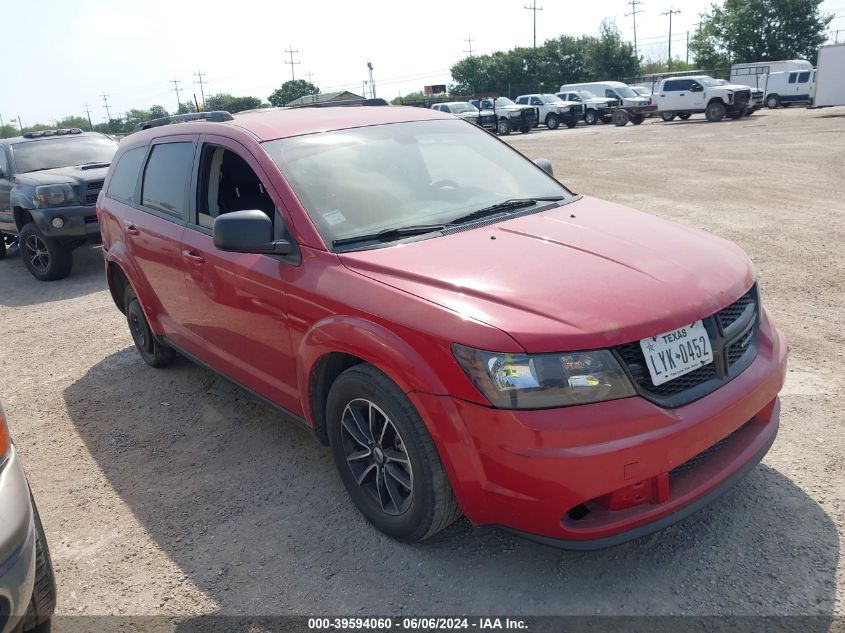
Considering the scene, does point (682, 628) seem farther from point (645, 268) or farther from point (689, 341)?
point (645, 268)

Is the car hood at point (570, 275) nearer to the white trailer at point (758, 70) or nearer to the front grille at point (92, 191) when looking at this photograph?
the front grille at point (92, 191)

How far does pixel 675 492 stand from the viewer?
8.19 ft

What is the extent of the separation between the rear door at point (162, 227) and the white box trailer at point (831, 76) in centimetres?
2999

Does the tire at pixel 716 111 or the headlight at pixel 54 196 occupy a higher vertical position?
the headlight at pixel 54 196

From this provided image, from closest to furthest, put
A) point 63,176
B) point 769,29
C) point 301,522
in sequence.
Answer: point 301,522 < point 63,176 < point 769,29

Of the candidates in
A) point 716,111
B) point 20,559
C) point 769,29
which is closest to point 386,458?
point 20,559

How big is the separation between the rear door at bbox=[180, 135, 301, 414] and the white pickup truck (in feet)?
95.7

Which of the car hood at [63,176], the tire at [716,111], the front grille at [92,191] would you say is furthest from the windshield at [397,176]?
the tire at [716,111]

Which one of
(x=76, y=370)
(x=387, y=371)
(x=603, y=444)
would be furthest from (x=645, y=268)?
(x=76, y=370)

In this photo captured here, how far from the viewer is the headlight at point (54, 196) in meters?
Answer: 8.43

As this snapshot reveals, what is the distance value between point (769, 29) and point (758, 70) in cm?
2504

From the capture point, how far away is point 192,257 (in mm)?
3951

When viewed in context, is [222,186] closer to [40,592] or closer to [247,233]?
[247,233]

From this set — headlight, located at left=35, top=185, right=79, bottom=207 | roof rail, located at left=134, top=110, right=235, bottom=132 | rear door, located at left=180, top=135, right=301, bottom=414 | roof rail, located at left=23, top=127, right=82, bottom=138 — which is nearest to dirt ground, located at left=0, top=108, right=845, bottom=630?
rear door, located at left=180, top=135, right=301, bottom=414
